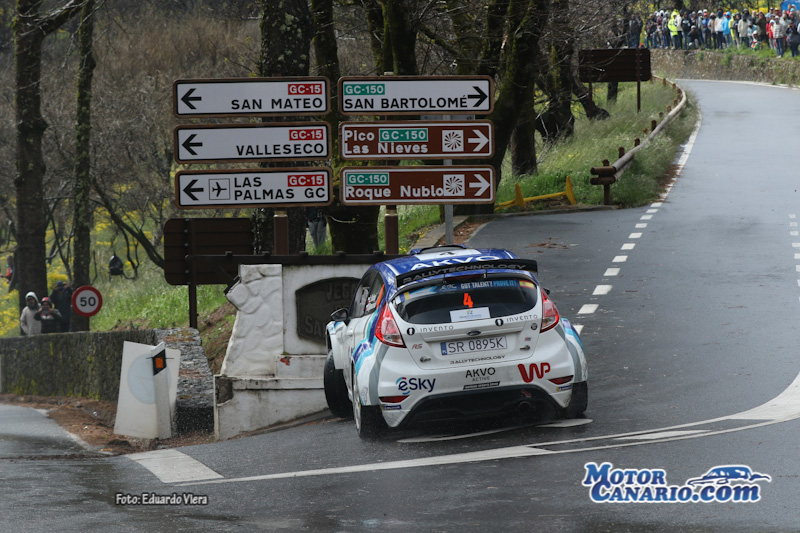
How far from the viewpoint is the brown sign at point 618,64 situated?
41844mm

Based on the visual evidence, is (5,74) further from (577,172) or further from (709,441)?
(709,441)

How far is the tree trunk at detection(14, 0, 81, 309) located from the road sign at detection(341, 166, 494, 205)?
15771mm

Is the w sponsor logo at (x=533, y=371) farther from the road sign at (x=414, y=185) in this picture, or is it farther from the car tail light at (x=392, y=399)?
the road sign at (x=414, y=185)

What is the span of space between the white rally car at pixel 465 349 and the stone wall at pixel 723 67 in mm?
49504

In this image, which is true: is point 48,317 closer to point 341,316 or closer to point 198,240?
point 198,240

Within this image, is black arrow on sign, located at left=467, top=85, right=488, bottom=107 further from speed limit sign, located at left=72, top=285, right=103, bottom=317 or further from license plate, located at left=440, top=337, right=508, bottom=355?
speed limit sign, located at left=72, top=285, right=103, bottom=317

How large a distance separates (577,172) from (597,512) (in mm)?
23735

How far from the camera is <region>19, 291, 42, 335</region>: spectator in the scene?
1165 inches

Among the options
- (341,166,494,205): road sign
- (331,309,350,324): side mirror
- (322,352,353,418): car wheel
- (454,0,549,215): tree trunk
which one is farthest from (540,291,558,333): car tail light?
(454,0,549,215): tree trunk

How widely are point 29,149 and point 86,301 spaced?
166 inches

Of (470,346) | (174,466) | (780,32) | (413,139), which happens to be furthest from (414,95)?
(780,32)

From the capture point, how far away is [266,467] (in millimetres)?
10328

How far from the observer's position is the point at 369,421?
1064 centimetres

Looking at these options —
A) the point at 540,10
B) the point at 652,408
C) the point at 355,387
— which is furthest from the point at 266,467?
the point at 540,10
